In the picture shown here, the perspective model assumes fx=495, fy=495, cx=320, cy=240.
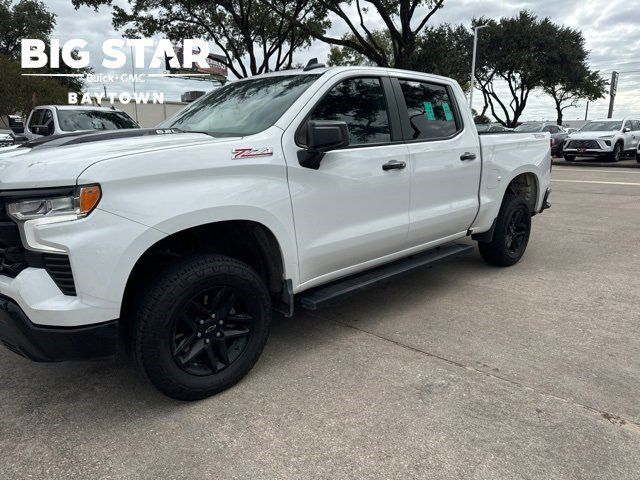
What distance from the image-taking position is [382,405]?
2.73 metres

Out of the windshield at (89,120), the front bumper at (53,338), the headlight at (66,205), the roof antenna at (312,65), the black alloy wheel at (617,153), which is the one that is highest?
the roof antenna at (312,65)

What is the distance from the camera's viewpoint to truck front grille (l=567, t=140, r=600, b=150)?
19.1 meters

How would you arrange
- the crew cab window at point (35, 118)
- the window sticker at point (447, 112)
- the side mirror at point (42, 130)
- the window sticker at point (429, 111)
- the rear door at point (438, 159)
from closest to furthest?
the rear door at point (438, 159), the window sticker at point (429, 111), the window sticker at point (447, 112), the side mirror at point (42, 130), the crew cab window at point (35, 118)

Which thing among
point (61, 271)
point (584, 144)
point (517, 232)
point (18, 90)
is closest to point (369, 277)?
point (61, 271)

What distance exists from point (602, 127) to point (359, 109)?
20673 millimetres

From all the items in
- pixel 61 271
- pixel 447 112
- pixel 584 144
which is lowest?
pixel 584 144

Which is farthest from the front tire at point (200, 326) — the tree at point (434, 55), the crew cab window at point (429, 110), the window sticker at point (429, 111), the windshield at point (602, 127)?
the tree at point (434, 55)

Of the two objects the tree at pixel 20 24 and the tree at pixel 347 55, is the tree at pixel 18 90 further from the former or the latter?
the tree at pixel 347 55

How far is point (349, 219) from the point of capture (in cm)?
331

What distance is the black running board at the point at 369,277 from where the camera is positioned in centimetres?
323

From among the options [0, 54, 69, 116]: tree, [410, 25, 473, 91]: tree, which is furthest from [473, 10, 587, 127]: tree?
[0, 54, 69, 116]: tree

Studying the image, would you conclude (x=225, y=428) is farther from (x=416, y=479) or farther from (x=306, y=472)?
(x=416, y=479)

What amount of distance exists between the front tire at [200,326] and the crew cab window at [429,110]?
1910 millimetres

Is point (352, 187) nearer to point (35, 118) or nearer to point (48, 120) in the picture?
point (48, 120)
